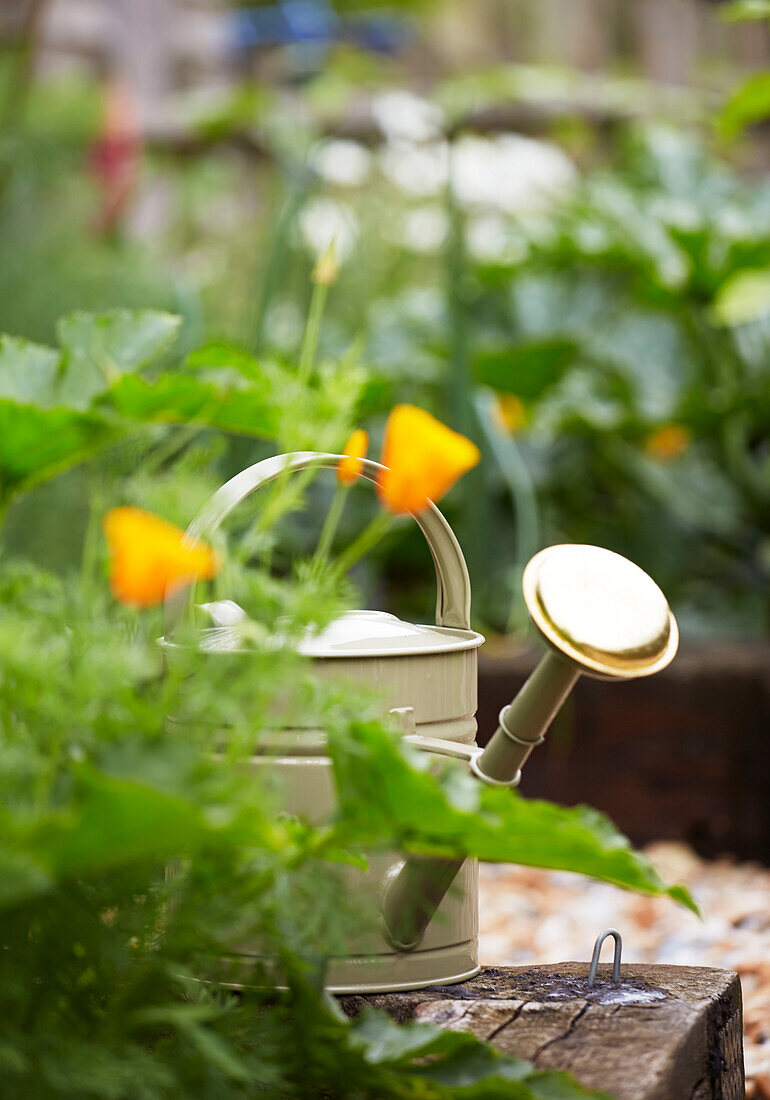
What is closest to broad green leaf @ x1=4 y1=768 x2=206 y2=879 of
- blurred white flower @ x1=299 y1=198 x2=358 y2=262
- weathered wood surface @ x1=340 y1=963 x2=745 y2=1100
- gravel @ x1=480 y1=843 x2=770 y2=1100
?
weathered wood surface @ x1=340 y1=963 x2=745 y2=1100

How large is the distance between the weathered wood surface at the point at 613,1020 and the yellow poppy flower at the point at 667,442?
5.84 ft

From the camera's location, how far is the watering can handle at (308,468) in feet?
1.89

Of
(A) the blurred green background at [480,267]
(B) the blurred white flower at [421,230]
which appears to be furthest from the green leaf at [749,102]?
(B) the blurred white flower at [421,230]

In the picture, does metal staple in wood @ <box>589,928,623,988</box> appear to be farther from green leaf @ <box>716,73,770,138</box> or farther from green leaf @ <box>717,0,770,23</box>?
green leaf @ <box>716,73,770,138</box>

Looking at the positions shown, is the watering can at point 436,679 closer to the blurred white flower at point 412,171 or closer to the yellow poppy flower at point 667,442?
the yellow poppy flower at point 667,442

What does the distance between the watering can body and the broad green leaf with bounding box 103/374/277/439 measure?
123 mm

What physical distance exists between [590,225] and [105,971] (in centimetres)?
243

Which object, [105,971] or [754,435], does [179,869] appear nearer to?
[105,971]

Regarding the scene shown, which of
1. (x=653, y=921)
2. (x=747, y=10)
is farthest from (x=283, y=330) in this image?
(x=653, y=921)

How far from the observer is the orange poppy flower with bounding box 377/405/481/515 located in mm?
451

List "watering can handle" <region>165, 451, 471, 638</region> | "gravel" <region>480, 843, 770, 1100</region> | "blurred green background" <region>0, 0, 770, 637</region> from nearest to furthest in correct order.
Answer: "watering can handle" <region>165, 451, 471, 638</region> → "gravel" <region>480, 843, 770, 1100</region> → "blurred green background" <region>0, 0, 770, 637</region>

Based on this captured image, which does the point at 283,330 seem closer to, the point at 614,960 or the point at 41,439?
the point at 41,439

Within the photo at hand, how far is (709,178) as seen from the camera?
3027 millimetres

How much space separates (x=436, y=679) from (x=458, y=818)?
0.69 ft
